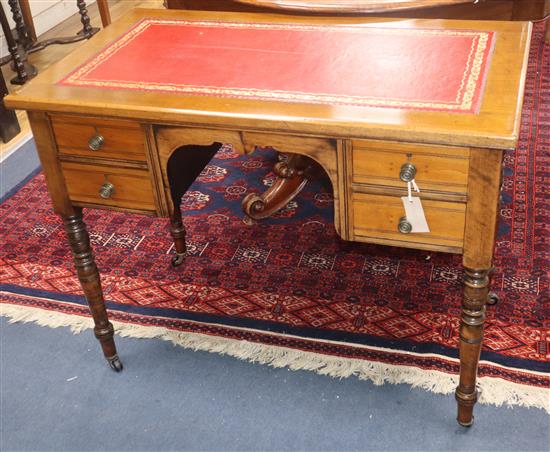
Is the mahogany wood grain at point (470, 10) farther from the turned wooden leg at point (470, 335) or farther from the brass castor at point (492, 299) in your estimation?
the turned wooden leg at point (470, 335)

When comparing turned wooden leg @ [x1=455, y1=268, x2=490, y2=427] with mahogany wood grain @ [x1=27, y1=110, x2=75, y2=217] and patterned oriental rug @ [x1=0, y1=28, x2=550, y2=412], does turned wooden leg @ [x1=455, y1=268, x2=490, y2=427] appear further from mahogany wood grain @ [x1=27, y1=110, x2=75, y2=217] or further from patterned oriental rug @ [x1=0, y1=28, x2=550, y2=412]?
mahogany wood grain @ [x1=27, y1=110, x2=75, y2=217]

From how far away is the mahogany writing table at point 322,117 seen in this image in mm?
1666

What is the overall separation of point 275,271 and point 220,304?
252 millimetres

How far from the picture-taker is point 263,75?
1.94 metres

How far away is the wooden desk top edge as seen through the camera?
5.26ft

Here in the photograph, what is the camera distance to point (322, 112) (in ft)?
5.62

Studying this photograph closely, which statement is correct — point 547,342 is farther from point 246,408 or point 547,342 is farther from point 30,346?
point 30,346

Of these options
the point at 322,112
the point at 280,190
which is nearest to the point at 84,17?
the point at 280,190

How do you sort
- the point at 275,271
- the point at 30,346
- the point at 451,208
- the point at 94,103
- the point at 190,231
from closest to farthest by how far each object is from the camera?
the point at 451,208 < the point at 94,103 < the point at 30,346 < the point at 275,271 < the point at 190,231

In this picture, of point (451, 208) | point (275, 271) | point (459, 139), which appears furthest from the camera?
point (275, 271)

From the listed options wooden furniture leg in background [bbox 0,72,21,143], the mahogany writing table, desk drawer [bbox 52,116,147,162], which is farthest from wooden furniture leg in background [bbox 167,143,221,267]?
wooden furniture leg in background [bbox 0,72,21,143]

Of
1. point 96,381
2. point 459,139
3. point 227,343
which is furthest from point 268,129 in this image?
point 96,381

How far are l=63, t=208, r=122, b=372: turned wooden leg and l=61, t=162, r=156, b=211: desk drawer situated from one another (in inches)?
3.3

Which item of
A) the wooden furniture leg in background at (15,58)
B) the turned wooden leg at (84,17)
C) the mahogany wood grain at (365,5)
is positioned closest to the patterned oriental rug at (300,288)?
the mahogany wood grain at (365,5)
